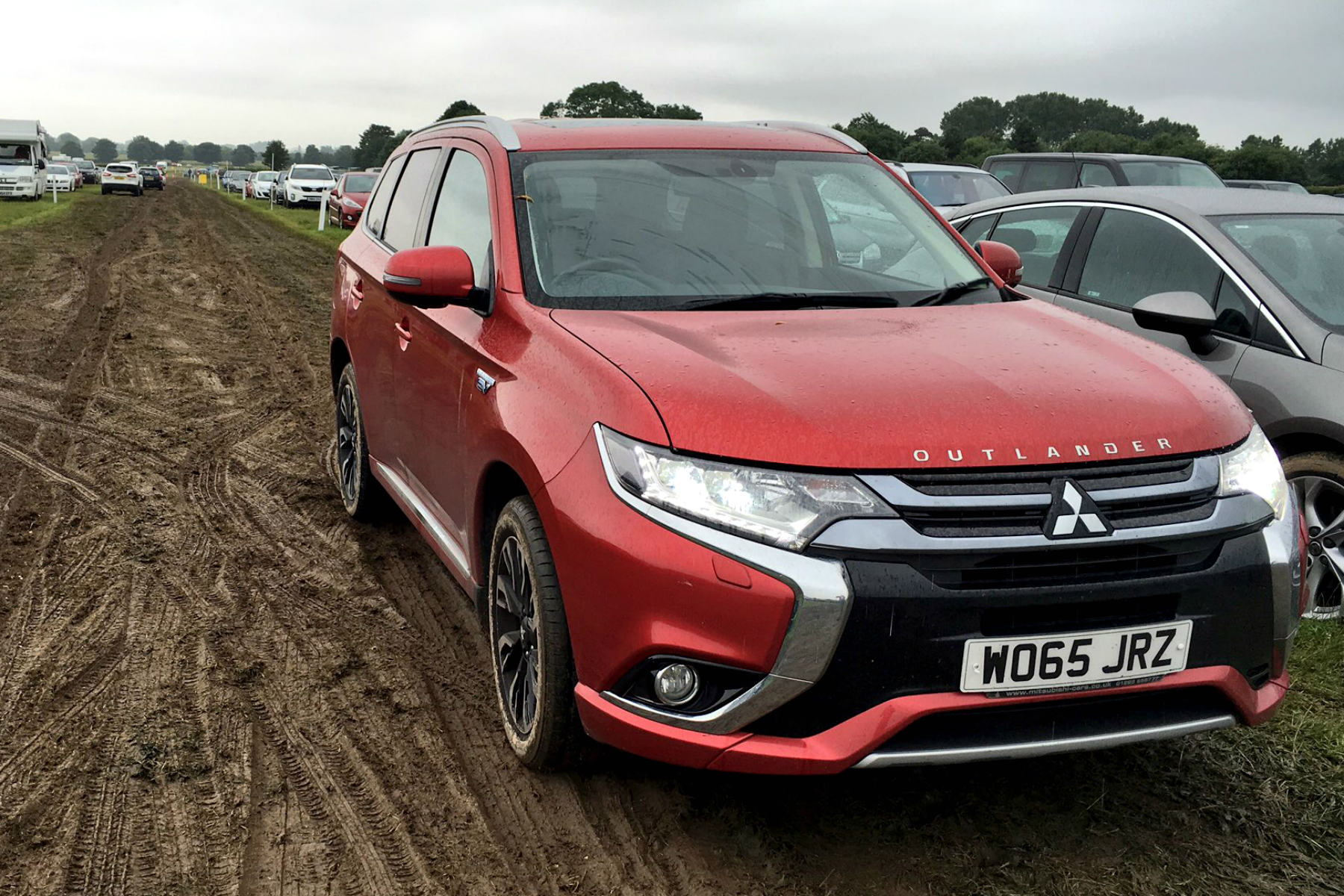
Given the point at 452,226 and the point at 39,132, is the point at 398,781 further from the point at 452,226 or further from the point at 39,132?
the point at 39,132

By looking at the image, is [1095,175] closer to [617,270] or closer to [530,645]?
[617,270]

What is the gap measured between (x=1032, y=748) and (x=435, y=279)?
2.23 m

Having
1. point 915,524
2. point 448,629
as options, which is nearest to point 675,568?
point 915,524

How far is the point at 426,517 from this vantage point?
4.67 metres

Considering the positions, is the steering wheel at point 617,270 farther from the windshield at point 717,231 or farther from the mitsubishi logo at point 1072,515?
the mitsubishi logo at point 1072,515

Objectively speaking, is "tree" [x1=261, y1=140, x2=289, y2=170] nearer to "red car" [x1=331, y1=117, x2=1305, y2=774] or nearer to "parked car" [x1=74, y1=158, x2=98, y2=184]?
"parked car" [x1=74, y1=158, x2=98, y2=184]

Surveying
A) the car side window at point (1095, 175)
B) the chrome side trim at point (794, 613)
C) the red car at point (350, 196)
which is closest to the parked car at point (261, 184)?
the red car at point (350, 196)

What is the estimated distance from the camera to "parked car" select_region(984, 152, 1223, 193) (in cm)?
1535

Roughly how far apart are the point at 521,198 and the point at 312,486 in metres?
3.09

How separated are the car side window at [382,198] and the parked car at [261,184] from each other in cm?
4660

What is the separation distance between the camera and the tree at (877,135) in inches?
2232

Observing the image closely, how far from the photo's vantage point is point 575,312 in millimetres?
3748

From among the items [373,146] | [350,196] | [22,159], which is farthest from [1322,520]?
[373,146]

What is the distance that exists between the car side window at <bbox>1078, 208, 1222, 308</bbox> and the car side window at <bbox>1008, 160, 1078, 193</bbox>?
10202mm
